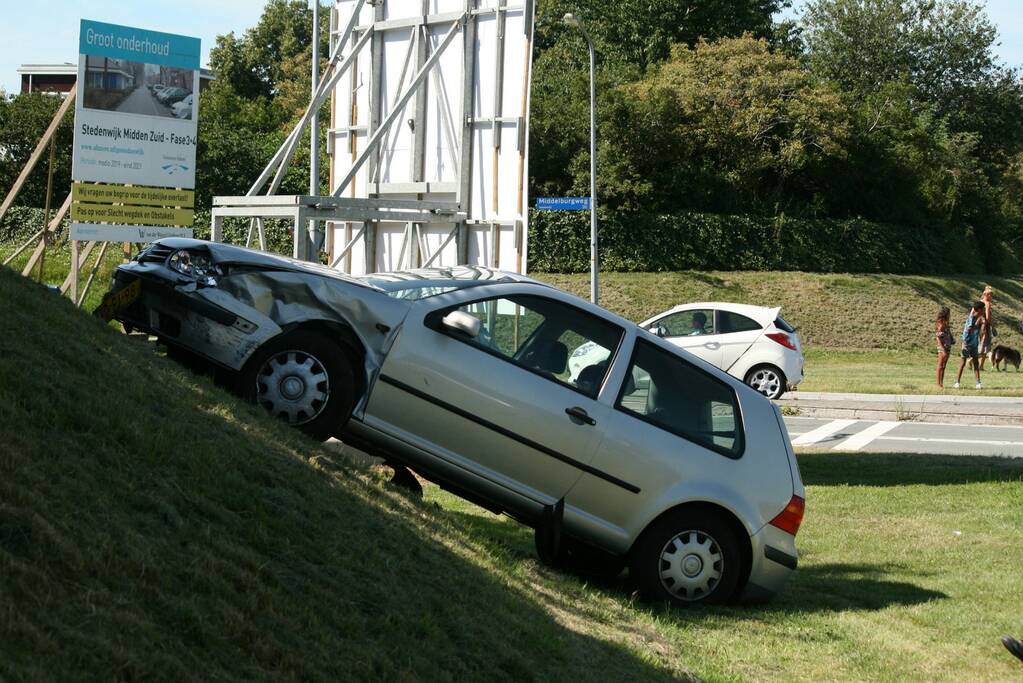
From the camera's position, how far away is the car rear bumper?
751 centimetres

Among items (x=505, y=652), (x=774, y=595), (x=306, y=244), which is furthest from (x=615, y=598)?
(x=306, y=244)

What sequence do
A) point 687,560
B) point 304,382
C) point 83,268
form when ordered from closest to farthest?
point 304,382, point 687,560, point 83,268

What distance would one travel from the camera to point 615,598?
7.29 metres

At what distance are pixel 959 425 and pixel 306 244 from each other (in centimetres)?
1023

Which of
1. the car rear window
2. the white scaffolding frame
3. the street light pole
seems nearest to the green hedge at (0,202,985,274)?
the street light pole

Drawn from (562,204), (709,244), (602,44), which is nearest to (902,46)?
(602,44)

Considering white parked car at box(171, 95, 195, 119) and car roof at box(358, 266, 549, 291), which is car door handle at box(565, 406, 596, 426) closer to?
car roof at box(358, 266, 549, 291)

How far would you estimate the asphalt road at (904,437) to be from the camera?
1580 centimetres

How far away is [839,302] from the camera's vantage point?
4162 centimetres

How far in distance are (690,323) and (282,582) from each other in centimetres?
1745

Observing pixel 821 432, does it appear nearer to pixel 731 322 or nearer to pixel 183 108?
pixel 731 322

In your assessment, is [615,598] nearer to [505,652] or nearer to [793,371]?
[505,652]

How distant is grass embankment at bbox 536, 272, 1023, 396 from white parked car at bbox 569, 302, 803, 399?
45.9 feet

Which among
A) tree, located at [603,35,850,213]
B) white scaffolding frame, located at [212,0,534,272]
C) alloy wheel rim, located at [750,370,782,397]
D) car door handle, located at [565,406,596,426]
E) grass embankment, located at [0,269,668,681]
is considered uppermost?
tree, located at [603,35,850,213]
